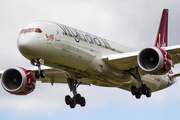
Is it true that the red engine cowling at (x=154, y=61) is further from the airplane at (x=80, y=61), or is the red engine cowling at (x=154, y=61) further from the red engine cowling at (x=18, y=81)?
the red engine cowling at (x=18, y=81)

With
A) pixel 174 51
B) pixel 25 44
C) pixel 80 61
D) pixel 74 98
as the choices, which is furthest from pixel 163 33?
pixel 25 44

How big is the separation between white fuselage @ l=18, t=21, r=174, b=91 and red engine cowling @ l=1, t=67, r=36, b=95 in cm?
359

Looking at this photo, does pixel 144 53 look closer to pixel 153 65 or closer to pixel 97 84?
pixel 153 65

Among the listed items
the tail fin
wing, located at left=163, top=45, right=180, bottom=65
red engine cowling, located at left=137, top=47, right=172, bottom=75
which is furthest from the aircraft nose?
the tail fin

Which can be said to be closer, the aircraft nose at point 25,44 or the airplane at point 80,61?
the aircraft nose at point 25,44

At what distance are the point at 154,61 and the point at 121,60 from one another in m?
2.74

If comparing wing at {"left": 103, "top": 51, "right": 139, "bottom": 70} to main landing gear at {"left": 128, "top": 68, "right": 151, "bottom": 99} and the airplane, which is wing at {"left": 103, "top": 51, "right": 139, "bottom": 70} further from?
main landing gear at {"left": 128, "top": 68, "right": 151, "bottom": 99}

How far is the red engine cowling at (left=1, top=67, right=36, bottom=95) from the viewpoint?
→ 30375 mm

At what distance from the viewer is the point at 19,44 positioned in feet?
78.4

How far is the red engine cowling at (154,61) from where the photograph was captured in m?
26.2

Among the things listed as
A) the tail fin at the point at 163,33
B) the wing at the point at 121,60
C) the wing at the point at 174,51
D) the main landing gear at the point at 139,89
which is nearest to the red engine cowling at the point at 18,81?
the wing at the point at 121,60

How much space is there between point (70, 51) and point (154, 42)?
13.5m

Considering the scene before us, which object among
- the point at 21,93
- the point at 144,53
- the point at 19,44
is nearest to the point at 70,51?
the point at 19,44

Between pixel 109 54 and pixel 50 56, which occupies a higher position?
pixel 109 54
